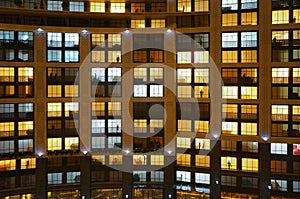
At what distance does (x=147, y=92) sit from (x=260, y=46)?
1455 cm

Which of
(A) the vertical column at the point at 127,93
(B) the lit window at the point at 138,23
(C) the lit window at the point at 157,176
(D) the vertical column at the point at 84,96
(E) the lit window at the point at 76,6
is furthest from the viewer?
(B) the lit window at the point at 138,23

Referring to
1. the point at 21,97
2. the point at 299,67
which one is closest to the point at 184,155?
the point at 299,67

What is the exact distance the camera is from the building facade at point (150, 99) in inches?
1693

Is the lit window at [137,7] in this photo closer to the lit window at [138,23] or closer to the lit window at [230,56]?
the lit window at [138,23]

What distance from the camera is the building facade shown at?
43.0m

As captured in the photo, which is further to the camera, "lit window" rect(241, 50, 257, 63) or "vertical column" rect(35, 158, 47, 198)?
"lit window" rect(241, 50, 257, 63)

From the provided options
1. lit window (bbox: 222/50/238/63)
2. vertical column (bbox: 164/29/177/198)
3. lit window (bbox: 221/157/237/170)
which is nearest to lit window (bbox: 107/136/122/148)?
vertical column (bbox: 164/29/177/198)

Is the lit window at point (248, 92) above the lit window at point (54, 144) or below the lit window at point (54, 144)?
above

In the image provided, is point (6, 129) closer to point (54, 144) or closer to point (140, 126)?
point (54, 144)

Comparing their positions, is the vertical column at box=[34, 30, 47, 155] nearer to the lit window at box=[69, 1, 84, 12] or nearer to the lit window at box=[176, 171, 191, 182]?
the lit window at box=[69, 1, 84, 12]

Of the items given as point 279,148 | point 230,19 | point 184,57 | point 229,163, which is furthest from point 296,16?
point 229,163

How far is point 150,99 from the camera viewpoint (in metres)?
47.0

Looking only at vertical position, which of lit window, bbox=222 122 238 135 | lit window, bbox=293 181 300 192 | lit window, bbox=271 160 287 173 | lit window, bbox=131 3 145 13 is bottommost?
lit window, bbox=293 181 300 192

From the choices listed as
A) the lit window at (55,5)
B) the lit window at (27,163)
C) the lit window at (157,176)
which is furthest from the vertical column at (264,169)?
the lit window at (55,5)
